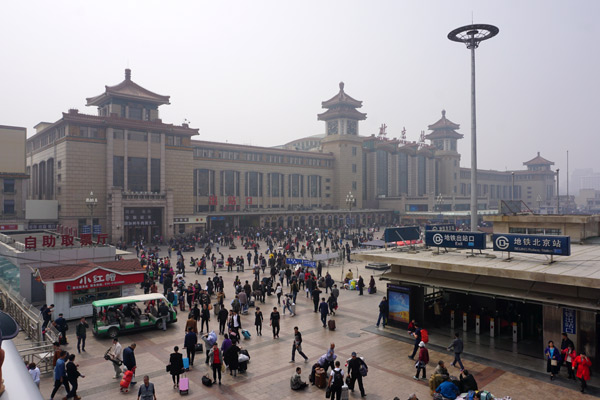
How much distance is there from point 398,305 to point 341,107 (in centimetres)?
7917

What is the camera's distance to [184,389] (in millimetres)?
12289

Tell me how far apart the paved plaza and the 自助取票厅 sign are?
1780mm

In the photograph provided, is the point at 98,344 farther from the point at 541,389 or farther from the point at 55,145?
the point at 55,145

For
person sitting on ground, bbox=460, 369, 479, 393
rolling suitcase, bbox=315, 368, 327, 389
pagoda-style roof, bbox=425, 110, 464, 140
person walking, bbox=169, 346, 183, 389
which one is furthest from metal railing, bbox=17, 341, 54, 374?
pagoda-style roof, bbox=425, 110, 464, 140

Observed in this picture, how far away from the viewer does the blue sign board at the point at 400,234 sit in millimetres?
19750

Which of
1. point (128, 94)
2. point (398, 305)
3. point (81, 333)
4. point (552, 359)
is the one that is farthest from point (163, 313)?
point (128, 94)

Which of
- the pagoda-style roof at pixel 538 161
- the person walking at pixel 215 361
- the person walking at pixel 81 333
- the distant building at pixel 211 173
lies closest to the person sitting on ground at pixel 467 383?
the person walking at pixel 215 361

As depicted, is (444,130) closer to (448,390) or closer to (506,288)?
(506,288)

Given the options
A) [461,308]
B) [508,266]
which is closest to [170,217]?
[461,308]

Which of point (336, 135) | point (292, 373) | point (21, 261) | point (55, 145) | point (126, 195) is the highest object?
point (336, 135)

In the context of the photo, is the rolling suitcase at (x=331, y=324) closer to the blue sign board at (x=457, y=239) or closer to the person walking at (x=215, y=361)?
the blue sign board at (x=457, y=239)

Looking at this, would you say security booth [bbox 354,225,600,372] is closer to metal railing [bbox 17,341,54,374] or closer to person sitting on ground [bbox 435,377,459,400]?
person sitting on ground [bbox 435,377,459,400]

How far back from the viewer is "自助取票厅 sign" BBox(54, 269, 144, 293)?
19.2 meters

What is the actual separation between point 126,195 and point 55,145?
1252 centimetres
